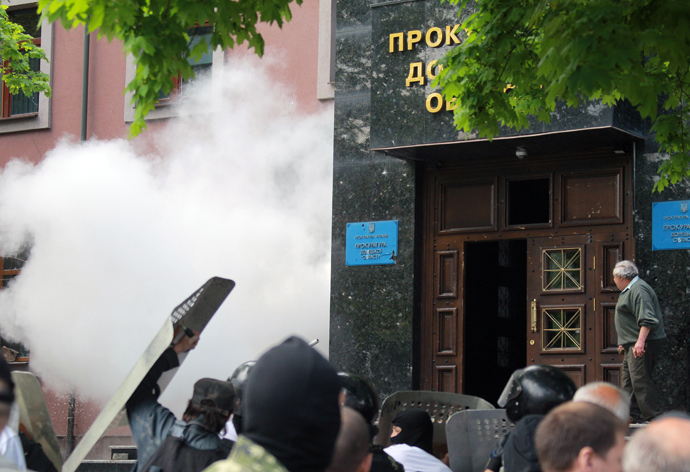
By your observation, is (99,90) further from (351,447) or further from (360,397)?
(351,447)

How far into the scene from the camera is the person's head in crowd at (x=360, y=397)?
492 cm

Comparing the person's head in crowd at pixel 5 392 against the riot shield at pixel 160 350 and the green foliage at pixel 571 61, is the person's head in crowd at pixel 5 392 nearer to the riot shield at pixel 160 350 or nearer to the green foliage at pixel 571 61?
the riot shield at pixel 160 350

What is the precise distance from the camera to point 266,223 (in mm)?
16172

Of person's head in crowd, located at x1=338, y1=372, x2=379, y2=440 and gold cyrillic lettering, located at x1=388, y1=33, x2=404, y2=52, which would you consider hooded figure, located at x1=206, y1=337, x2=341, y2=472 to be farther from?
gold cyrillic lettering, located at x1=388, y1=33, x2=404, y2=52

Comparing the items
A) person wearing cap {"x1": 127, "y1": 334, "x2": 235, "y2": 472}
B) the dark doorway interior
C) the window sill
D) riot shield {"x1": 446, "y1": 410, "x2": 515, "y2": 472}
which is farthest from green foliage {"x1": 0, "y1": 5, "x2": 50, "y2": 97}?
person wearing cap {"x1": 127, "y1": 334, "x2": 235, "y2": 472}

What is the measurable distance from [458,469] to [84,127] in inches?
476

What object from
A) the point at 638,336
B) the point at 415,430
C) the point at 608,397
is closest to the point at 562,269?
the point at 638,336

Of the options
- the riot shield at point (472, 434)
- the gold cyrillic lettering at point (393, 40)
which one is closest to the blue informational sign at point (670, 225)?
the gold cyrillic lettering at point (393, 40)

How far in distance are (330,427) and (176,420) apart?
2757 mm

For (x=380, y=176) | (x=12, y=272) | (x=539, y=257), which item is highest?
(x=380, y=176)

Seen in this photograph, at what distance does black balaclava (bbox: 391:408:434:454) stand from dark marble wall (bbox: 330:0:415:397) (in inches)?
265

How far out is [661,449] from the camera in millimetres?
2811

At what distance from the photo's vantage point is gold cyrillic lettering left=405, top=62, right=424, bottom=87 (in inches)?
498

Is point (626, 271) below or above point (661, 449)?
above
